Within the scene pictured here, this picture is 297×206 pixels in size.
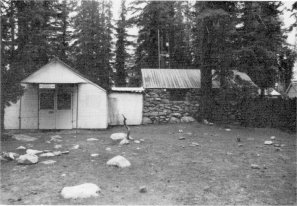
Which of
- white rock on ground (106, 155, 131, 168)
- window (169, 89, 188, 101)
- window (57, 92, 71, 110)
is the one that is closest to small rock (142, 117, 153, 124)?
window (169, 89, 188, 101)

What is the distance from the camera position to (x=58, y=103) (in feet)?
58.9

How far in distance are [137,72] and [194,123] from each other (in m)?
22.0

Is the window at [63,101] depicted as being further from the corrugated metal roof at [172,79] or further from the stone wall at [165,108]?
the corrugated metal roof at [172,79]

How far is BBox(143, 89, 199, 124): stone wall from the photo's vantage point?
20812 millimetres

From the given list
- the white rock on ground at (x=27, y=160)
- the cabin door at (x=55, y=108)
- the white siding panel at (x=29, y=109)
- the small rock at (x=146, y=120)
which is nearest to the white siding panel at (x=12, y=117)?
the white siding panel at (x=29, y=109)

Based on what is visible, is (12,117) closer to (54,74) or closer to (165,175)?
(54,74)

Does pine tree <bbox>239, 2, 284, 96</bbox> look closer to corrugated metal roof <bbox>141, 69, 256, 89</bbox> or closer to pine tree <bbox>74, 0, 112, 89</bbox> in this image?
corrugated metal roof <bbox>141, 69, 256, 89</bbox>

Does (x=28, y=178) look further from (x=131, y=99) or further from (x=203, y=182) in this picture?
(x=131, y=99)

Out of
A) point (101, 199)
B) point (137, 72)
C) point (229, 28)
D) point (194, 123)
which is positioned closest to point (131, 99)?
point (194, 123)

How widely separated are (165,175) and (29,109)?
475 inches

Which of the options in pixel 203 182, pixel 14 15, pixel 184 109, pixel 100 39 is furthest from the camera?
pixel 100 39

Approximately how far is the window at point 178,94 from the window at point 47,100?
8.25m

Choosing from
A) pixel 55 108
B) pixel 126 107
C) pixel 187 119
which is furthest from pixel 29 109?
pixel 187 119

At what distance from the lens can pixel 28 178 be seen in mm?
7625
